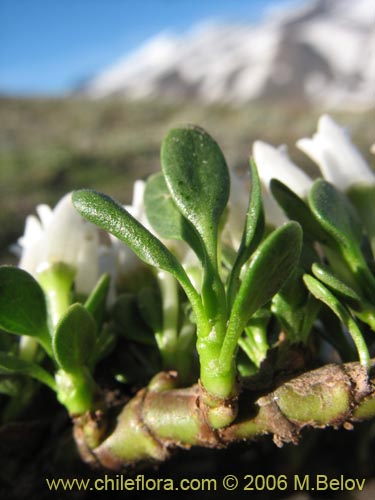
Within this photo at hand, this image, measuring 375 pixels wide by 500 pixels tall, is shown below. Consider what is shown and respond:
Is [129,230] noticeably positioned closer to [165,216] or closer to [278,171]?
[165,216]

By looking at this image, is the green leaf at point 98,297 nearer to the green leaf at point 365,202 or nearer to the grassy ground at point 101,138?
the green leaf at point 365,202

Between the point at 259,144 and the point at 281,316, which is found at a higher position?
the point at 259,144

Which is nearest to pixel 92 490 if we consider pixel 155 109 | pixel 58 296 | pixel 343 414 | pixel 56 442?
pixel 56 442

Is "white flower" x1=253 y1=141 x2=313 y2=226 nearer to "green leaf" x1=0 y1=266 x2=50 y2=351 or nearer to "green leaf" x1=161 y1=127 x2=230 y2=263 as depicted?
"green leaf" x1=161 y1=127 x2=230 y2=263

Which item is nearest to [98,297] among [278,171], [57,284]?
[57,284]

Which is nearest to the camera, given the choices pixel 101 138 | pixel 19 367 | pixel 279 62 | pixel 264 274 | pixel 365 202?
pixel 264 274

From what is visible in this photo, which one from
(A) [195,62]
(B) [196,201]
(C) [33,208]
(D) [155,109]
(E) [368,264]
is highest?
(A) [195,62]

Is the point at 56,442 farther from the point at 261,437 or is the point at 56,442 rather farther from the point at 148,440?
the point at 261,437
